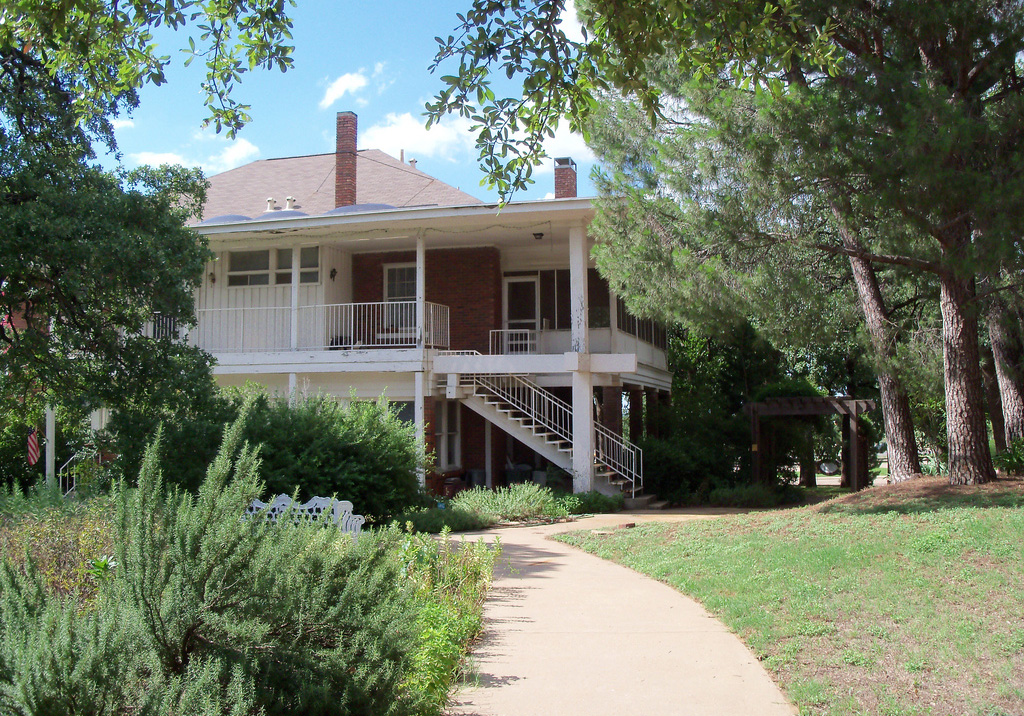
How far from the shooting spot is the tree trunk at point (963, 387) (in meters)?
11.6

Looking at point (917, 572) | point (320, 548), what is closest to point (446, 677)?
point (320, 548)

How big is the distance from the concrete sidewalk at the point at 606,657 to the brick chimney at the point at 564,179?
44.6 feet

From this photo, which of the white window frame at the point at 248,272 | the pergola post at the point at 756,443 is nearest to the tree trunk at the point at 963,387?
the pergola post at the point at 756,443

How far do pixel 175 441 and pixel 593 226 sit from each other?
7.10 meters

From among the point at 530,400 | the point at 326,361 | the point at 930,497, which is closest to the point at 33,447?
the point at 326,361

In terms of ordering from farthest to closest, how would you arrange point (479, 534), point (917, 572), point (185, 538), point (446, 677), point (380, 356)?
point (380, 356) < point (479, 534) < point (917, 572) < point (446, 677) < point (185, 538)

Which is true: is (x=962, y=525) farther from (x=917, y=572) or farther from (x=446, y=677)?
(x=446, y=677)

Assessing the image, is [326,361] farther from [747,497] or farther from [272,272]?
[747,497]

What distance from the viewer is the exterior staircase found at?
59.5ft

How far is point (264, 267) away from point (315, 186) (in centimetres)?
296

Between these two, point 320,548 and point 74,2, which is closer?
point 320,548

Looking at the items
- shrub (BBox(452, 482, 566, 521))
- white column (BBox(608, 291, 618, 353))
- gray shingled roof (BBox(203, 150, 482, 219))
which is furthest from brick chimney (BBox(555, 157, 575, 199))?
shrub (BBox(452, 482, 566, 521))

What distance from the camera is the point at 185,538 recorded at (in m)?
3.47

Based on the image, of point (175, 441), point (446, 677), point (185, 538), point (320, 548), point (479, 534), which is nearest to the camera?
point (185, 538)
